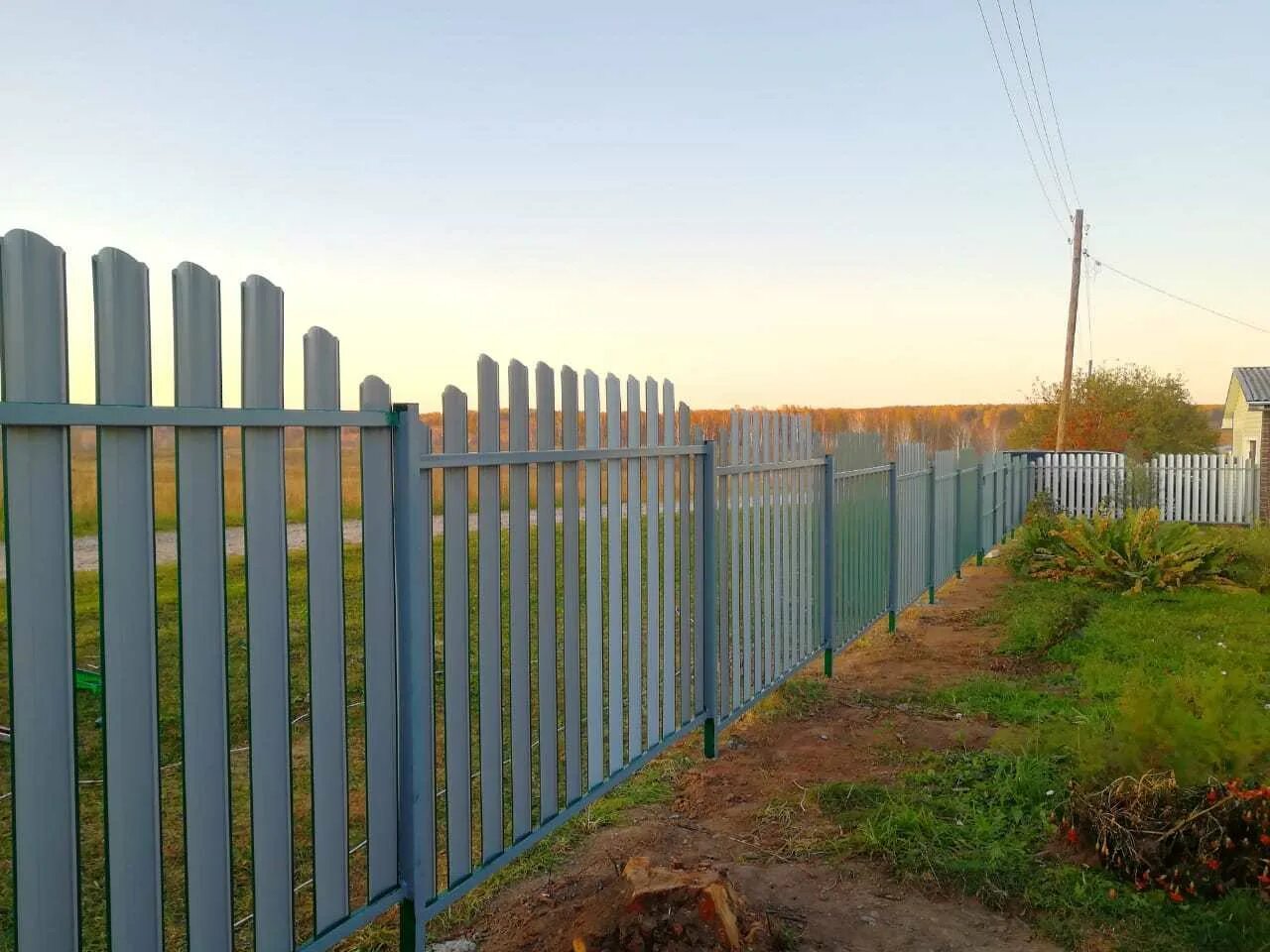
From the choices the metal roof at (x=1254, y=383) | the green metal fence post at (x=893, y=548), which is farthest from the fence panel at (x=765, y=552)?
the metal roof at (x=1254, y=383)

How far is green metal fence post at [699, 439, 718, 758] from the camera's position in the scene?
5.42 m

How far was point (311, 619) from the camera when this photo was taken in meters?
2.80

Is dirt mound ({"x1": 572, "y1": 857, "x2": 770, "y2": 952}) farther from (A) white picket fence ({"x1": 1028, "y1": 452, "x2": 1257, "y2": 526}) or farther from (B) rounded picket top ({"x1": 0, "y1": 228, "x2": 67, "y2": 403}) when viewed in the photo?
(A) white picket fence ({"x1": 1028, "y1": 452, "x2": 1257, "y2": 526})

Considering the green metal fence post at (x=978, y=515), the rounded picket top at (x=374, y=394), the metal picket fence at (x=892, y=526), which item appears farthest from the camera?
the green metal fence post at (x=978, y=515)

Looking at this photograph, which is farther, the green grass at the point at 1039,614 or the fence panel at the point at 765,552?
the green grass at the point at 1039,614

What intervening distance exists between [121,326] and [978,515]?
14195 millimetres

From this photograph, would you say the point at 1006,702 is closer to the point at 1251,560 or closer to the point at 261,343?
the point at 261,343

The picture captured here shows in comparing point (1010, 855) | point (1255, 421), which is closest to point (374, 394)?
point (1010, 855)

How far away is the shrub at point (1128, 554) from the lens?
1197cm

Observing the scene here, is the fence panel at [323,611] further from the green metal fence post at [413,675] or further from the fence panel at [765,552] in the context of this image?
the fence panel at [765,552]

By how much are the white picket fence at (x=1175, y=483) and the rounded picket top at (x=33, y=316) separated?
23.2m

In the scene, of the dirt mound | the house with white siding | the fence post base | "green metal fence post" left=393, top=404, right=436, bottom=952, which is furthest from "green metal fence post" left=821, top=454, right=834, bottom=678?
the house with white siding

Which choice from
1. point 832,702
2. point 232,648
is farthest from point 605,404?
point 232,648

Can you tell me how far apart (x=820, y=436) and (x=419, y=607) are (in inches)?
201
